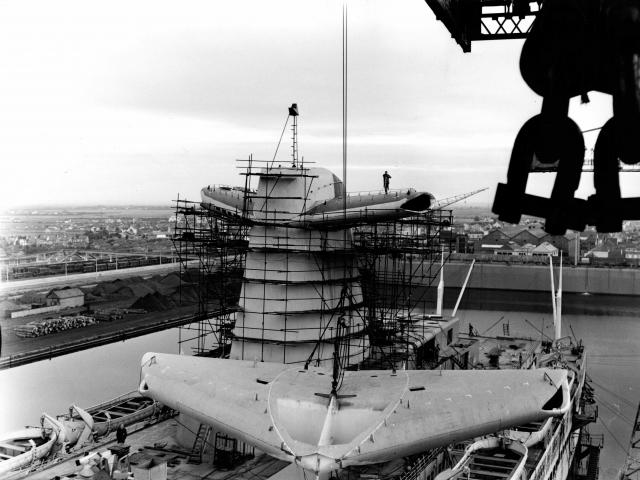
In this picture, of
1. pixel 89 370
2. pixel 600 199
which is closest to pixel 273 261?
pixel 600 199

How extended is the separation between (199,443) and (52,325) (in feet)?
95.4

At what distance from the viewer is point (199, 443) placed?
1478 cm

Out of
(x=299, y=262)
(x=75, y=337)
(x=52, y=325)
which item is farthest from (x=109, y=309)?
(x=299, y=262)

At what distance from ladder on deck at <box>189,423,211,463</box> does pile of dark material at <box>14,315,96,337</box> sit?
90.8 feet

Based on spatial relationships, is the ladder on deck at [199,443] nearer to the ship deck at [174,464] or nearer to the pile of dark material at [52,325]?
the ship deck at [174,464]

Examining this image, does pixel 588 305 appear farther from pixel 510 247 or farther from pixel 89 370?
pixel 89 370

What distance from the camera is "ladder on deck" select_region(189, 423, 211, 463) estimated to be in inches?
574

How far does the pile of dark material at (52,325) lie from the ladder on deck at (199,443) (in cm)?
2767

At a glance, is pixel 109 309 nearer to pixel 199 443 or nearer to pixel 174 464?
pixel 199 443

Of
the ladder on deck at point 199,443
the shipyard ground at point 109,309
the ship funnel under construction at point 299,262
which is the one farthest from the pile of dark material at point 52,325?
the ladder on deck at point 199,443

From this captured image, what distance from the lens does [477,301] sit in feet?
184

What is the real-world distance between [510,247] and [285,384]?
68025mm

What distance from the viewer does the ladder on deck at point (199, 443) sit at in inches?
574

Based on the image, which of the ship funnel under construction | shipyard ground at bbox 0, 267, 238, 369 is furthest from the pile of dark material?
the ship funnel under construction
